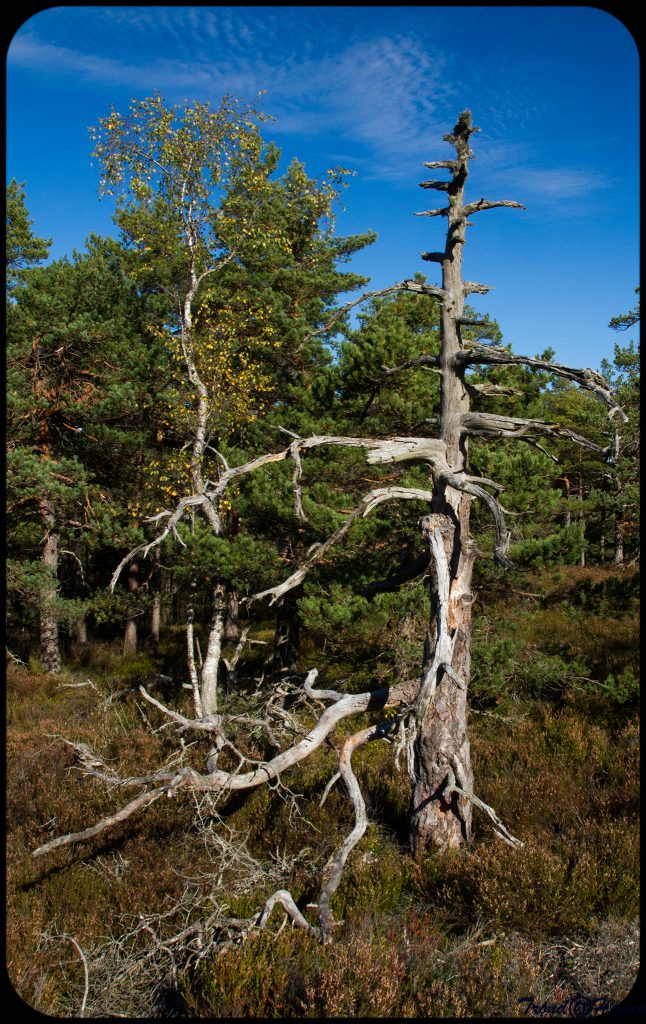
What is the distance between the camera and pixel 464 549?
5.80 metres

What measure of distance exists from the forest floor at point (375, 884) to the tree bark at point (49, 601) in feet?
18.8

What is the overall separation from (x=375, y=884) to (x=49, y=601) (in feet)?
36.3

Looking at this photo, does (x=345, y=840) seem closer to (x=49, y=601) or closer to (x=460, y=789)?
(x=460, y=789)

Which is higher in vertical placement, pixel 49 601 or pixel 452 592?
pixel 452 592

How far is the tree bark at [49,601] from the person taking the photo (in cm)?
1408

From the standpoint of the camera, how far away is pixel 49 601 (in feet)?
45.3

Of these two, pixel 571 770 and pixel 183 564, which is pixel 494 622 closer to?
pixel 571 770

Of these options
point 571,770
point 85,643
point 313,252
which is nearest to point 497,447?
point 571,770

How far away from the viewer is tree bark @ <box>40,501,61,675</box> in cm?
1408

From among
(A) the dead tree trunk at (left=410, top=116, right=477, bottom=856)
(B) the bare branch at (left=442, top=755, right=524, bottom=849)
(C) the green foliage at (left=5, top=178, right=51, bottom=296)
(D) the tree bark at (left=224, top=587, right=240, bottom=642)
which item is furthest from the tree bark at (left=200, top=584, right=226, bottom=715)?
(C) the green foliage at (left=5, top=178, right=51, bottom=296)

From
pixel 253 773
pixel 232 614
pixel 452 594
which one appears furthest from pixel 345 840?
pixel 232 614

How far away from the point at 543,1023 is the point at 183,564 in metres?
8.20

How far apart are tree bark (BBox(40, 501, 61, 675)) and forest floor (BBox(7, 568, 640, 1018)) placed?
226 inches

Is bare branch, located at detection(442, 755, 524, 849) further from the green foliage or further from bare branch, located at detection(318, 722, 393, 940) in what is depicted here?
the green foliage
